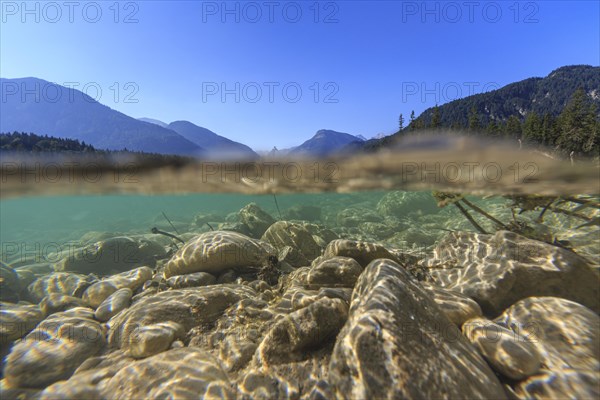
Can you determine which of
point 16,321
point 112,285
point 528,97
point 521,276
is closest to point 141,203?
point 112,285

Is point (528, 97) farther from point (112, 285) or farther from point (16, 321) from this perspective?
point (16, 321)

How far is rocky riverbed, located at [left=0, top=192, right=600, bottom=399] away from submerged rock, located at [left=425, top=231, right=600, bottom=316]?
0.07ft

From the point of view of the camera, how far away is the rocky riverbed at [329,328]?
2.91m

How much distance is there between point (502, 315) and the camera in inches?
169

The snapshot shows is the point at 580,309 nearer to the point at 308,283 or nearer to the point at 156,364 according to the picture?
the point at 308,283

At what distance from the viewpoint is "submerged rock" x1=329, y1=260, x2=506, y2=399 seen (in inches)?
101

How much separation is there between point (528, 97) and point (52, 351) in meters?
93.5

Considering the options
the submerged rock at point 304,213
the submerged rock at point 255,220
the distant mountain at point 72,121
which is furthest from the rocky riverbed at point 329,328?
the distant mountain at point 72,121

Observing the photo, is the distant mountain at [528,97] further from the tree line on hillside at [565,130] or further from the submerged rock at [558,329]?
the submerged rock at [558,329]

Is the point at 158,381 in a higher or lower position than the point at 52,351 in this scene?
higher

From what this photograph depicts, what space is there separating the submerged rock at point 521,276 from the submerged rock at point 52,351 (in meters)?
7.34

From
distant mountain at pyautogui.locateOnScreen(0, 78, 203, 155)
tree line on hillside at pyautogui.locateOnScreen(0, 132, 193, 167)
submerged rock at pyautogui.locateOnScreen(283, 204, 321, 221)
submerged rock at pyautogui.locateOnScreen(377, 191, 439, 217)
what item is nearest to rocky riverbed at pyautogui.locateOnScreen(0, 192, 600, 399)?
tree line on hillside at pyautogui.locateOnScreen(0, 132, 193, 167)

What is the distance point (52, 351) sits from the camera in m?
4.07

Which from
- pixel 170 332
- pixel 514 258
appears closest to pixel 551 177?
pixel 514 258
